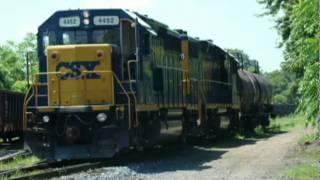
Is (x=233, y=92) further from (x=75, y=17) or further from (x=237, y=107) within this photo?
(x=75, y=17)

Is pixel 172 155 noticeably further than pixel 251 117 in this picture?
No

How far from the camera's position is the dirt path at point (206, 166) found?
13281 millimetres

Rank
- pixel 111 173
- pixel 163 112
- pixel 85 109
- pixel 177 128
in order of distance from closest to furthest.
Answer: pixel 111 173, pixel 85 109, pixel 163 112, pixel 177 128

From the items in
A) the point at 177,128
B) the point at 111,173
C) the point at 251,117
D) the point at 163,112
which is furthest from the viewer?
the point at 251,117

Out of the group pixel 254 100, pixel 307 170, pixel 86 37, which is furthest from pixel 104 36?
pixel 254 100

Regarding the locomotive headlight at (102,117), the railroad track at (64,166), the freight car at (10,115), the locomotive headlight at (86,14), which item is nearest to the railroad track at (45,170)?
the railroad track at (64,166)

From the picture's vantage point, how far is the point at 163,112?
1825cm

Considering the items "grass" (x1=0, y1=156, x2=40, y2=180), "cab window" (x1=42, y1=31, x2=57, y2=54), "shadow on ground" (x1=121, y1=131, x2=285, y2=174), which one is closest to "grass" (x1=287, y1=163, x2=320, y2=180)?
"shadow on ground" (x1=121, y1=131, x2=285, y2=174)

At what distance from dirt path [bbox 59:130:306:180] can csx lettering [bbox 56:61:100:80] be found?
2.47 metres

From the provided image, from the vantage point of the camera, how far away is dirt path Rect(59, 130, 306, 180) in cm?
1328

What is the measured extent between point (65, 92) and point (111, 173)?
Answer: 3134mm

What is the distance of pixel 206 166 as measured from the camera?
1541 centimetres

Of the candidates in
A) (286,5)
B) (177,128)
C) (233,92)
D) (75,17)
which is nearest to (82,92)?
(75,17)

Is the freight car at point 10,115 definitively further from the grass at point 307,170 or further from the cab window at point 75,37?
the grass at point 307,170
